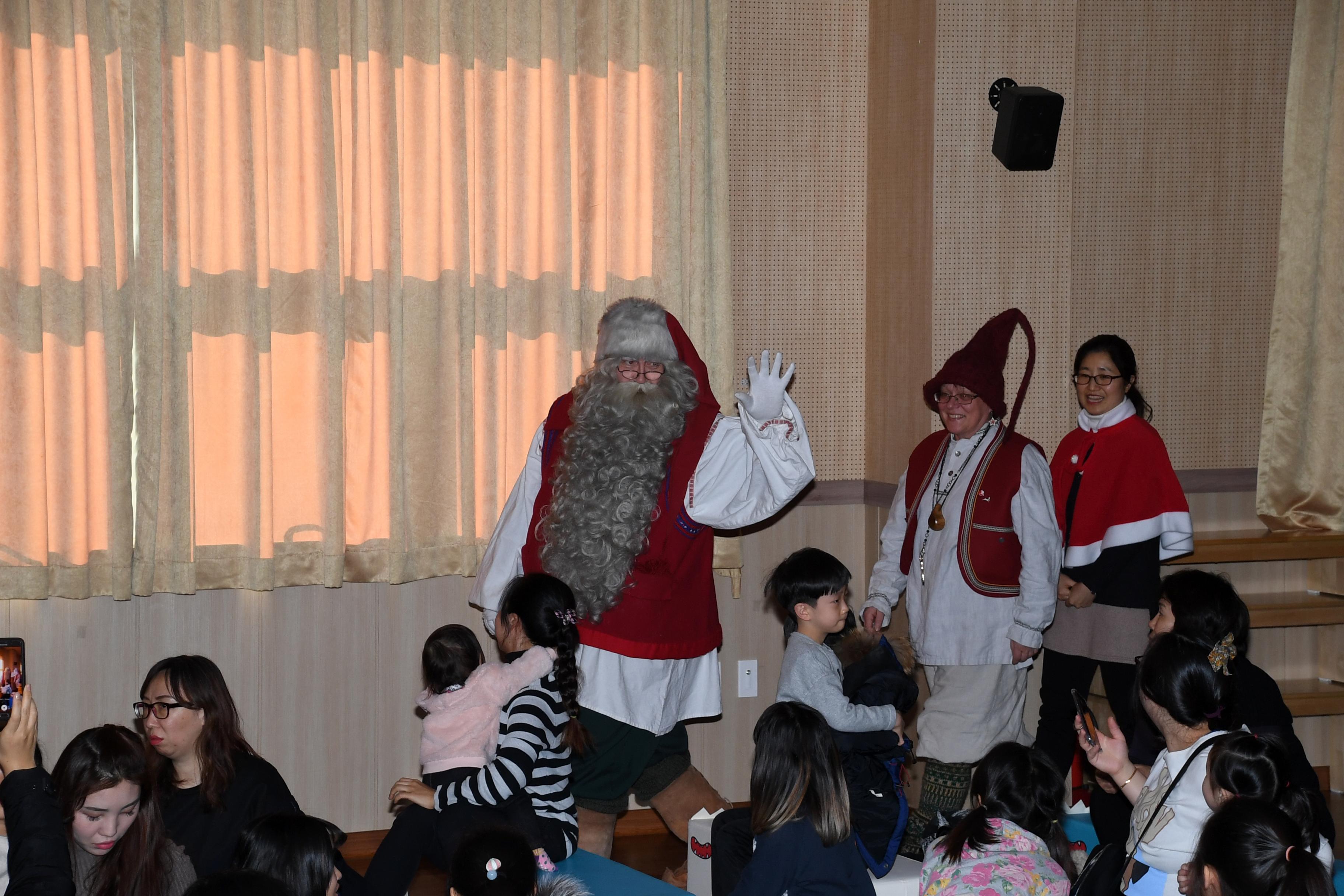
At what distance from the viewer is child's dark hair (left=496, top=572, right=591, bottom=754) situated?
2.95 meters

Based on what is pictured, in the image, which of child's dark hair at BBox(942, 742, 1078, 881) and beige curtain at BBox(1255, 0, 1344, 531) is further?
beige curtain at BBox(1255, 0, 1344, 531)

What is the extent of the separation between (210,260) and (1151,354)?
3.13 m

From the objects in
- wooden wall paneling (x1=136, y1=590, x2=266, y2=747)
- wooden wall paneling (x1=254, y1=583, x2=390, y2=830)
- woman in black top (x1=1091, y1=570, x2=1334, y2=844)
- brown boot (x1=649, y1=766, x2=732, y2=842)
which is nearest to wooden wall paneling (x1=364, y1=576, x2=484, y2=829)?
wooden wall paneling (x1=254, y1=583, x2=390, y2=830)

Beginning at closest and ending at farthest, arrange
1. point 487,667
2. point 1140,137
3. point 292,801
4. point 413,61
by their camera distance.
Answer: point 292,801 < point 487,667 < point 413,61 < point 1140,137

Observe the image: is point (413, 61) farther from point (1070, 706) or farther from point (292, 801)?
point (1070, 706)

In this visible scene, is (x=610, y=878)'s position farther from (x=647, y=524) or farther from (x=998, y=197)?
(x=998, y=197)

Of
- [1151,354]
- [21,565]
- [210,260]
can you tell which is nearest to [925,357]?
[1151,354]

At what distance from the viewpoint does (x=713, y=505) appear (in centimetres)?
335

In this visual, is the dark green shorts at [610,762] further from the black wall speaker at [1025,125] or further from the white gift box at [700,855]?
the black wall speaker at [1025,125]

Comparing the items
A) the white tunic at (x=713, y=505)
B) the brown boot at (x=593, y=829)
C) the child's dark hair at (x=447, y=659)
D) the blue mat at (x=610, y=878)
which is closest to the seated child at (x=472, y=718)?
the child's dark hair at (x=447, y=659)

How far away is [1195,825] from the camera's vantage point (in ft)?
7.90

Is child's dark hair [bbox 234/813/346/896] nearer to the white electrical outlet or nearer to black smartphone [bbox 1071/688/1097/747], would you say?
black smartphone [bbox 1071/688/1097/747]

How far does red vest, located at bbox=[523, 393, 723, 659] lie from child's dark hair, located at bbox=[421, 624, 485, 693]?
0.33 m

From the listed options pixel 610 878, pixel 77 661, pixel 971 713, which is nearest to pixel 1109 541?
pixel 971 713
